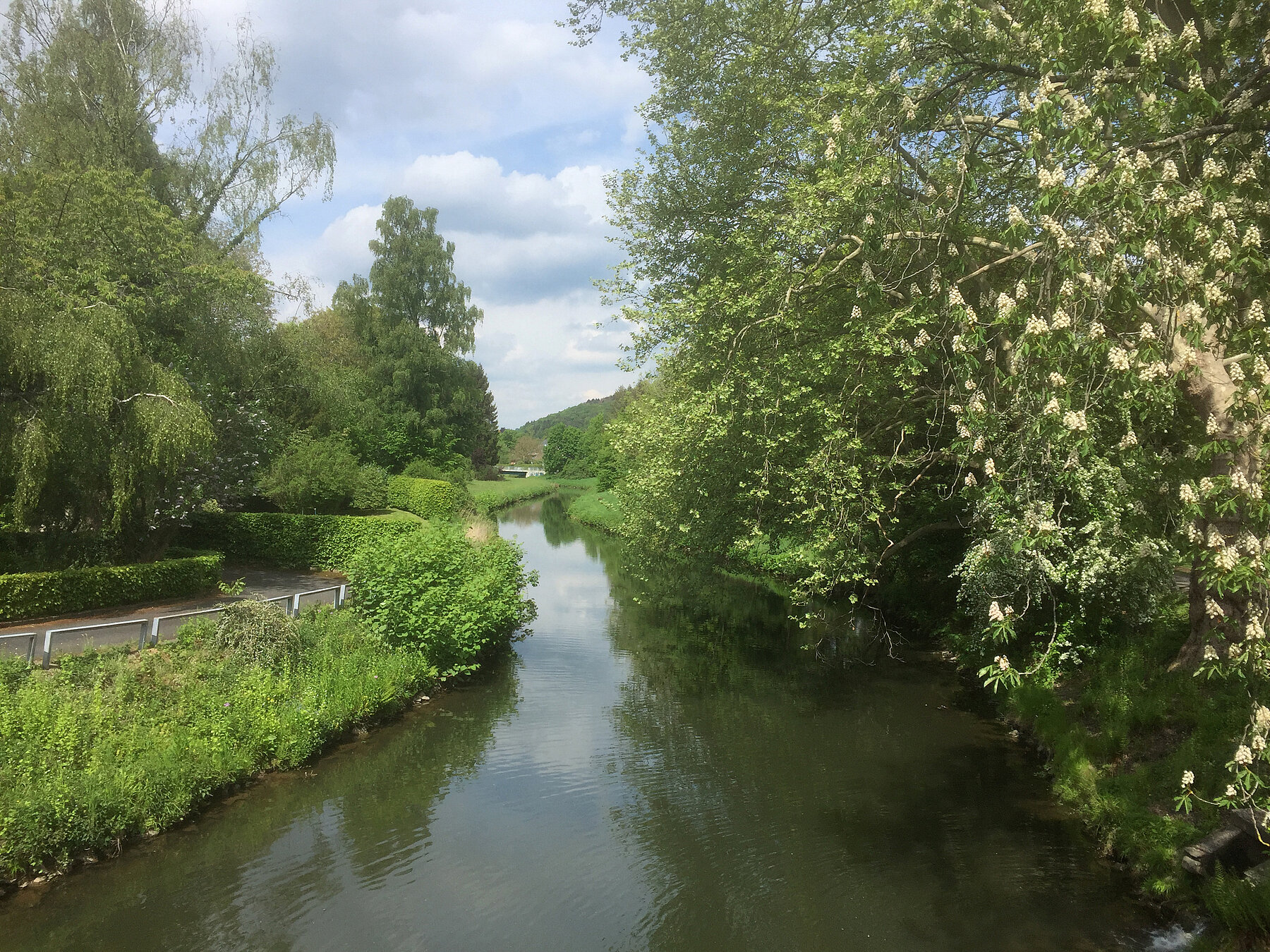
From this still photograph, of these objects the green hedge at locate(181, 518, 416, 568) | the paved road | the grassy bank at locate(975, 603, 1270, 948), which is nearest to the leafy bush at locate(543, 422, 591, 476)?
the green hedge at locate(181, 518, 416, 568)

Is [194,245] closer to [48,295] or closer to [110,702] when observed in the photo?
[48,295]

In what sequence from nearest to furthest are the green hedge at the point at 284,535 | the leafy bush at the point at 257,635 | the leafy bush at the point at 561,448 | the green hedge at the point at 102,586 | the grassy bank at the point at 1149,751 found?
1. the grassy bank at the point at 1149,751
2. the leafy bush at the point at 257,635
3. the green hedge at the point at 102,586
4. the green hedge at the point at 284,535
5. the leafy bush at the point at 561,448

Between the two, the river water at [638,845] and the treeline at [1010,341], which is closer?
the treeline at [1010,341]

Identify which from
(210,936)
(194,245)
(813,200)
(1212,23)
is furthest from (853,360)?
(194,245)

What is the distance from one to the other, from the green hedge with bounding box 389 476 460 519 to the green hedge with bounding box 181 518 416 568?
23.3ft

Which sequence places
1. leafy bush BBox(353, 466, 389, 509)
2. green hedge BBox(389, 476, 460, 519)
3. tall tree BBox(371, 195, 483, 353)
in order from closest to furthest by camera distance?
leafy bush BBox(353, 466, 389, 509) < green hedge BBox(389, 476, 460, 519) < tall tree BBox(371, 195, 483, 353)

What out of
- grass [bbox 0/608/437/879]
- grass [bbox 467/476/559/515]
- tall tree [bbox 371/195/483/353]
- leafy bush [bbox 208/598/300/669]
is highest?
tall tree [bbox 371/195/483/353]

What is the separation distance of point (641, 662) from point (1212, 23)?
577 inches

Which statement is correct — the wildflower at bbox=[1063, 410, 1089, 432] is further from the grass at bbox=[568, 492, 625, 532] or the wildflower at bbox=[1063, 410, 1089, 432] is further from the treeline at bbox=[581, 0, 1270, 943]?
the grass at bbox=[568, 492, 625, 532]

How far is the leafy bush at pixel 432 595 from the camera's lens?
15.6 m

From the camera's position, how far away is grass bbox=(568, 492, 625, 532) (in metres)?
46.2

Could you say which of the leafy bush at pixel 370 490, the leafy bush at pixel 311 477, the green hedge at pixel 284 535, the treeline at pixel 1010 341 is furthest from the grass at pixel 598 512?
the treeline at pixel 1010 341

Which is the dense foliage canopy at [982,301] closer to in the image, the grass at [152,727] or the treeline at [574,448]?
the grass at [152,727]

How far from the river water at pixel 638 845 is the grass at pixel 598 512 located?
28.0 meters
